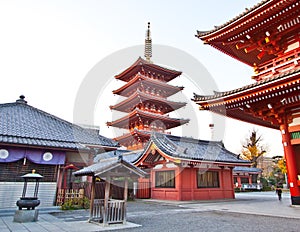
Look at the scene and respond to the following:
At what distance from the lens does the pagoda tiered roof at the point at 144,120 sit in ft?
84.5

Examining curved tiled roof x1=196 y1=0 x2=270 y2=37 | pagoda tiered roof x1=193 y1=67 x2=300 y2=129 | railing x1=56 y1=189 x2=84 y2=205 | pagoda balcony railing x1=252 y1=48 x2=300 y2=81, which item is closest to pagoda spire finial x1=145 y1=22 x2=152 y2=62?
curved tiled roof x1=196 y1=0 x2=270 y2=37

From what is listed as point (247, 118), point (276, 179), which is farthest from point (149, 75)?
point (276, 179)

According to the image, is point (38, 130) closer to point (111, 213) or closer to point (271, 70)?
point (111, 213)

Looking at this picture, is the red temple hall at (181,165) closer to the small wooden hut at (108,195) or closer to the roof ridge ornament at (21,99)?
the small wooden hut at (108,195)

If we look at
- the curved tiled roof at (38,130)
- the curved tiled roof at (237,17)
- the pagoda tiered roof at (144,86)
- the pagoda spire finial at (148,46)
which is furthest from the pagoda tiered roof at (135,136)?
the curved tiled roof at (237,17)

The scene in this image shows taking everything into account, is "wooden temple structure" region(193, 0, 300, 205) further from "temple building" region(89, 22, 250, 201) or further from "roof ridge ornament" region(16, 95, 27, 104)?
"roof ridge ornament" region(16, 95, 27, 104)

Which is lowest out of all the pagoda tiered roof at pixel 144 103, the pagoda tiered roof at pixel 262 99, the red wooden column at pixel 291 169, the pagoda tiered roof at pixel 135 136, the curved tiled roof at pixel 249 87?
the red wooden column at pixel 291 169

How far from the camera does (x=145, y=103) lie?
27469 millimetres

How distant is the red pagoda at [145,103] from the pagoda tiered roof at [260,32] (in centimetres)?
1484

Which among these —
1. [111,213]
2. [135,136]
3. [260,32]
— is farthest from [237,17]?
Answer: [135,136]

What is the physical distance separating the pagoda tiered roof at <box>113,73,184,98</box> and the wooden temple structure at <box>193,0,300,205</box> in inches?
610

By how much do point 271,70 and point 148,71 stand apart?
19.5 m

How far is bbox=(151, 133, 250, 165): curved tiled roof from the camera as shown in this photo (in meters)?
15.1

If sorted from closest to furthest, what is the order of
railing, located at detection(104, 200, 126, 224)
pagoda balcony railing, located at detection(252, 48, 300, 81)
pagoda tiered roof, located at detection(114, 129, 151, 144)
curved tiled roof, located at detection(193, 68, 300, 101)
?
railing, located at detection(104, 200, 126, 224), curved tiled roof, located at detection(193, 68, 300, 101), pagoda balcony railing, located at detection(252, 48, 300, 81), pagoda tiered roof, located at detection(114, 129, 151, 144)
